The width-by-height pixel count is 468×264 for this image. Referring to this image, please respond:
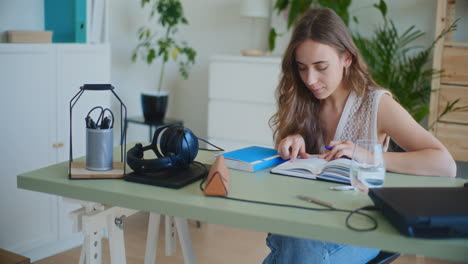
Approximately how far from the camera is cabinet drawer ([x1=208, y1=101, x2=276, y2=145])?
12.6 feet

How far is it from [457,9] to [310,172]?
254 cm

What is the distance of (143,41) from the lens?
14.3 ft

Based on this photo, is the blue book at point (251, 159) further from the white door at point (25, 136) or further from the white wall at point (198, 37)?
the white wall at point (198, 37)

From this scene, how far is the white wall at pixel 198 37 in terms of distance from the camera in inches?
150

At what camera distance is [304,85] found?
2137mm

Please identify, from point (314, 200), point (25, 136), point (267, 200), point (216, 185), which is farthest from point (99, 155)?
point (25, 136)

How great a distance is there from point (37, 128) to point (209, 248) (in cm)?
115

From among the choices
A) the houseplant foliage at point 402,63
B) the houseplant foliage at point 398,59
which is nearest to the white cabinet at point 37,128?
the houseplant foliage at point 398,59

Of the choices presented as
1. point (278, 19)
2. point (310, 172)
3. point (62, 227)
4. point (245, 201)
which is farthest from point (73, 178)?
point (278, 19)

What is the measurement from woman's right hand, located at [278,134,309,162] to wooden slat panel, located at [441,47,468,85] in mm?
1949

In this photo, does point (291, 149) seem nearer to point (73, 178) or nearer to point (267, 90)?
point (73, 178)

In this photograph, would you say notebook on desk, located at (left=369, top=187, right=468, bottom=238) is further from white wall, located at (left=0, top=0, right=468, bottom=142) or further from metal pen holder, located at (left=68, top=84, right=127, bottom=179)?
white wall, located at (left=0, top=0, right=468, bottom=142)

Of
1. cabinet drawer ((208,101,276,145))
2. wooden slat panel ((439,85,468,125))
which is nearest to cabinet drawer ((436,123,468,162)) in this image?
wooden slat panel ((439,85,468,125))

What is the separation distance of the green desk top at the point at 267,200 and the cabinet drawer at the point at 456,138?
192 cm
